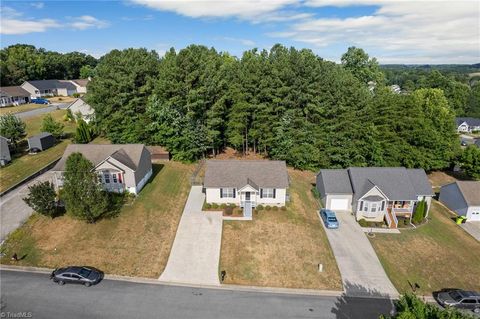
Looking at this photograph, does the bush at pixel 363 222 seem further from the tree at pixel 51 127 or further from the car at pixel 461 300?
the tree at pixel 51 127

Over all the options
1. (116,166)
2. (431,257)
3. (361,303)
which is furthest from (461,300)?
(116,166)

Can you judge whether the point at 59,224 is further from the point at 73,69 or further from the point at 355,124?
the point at 73,69

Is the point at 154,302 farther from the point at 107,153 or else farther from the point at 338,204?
the point at 338,204

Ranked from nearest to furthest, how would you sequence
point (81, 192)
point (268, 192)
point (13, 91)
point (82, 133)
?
point (81, 192) < point (268, 192) < point (82, 133) < point (13, 91)

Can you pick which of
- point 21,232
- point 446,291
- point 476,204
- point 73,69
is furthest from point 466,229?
point 73,69

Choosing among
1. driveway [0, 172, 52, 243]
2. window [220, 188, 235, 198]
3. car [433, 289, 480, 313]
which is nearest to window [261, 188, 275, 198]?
window [220, 188, 235, 198]

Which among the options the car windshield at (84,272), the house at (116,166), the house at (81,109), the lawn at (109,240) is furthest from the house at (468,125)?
the car windshield at (84,272)
